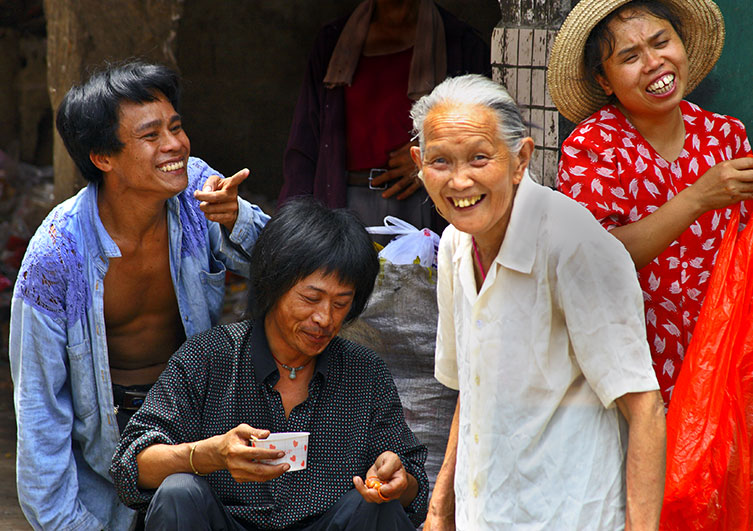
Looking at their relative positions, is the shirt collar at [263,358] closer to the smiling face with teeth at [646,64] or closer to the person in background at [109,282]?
the person in background at [109,282]

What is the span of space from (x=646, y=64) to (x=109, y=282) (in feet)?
5.68

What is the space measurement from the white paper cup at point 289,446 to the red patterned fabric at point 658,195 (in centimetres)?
92

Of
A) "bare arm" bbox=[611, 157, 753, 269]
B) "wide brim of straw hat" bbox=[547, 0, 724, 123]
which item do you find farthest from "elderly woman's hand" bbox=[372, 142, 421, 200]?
"bare arm" bbox=[611, 157, 753, 269]

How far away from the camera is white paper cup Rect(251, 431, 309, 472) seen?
2461 mm

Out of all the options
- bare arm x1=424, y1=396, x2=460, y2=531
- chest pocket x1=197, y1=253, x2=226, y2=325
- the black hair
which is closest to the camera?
bare arm x1=424, y1=396, x2=460, y2=531

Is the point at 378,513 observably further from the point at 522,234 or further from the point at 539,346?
the point at 522,234

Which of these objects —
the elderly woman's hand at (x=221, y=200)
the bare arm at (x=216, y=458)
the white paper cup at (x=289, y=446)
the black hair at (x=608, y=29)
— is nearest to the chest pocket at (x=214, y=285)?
the elderly woman's hand at (x=221, y=200)

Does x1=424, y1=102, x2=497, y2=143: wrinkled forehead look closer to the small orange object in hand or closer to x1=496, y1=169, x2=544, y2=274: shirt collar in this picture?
x1=496, y1=169, x2=544, y2=274: shirt collar

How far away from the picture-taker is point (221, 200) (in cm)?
308

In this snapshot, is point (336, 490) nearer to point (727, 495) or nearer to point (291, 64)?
point (727, 495)

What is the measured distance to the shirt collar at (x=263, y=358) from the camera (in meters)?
2.82

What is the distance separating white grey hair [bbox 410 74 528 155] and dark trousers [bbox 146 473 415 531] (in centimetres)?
106

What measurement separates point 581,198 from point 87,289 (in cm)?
148

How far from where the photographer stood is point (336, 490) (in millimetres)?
2771
